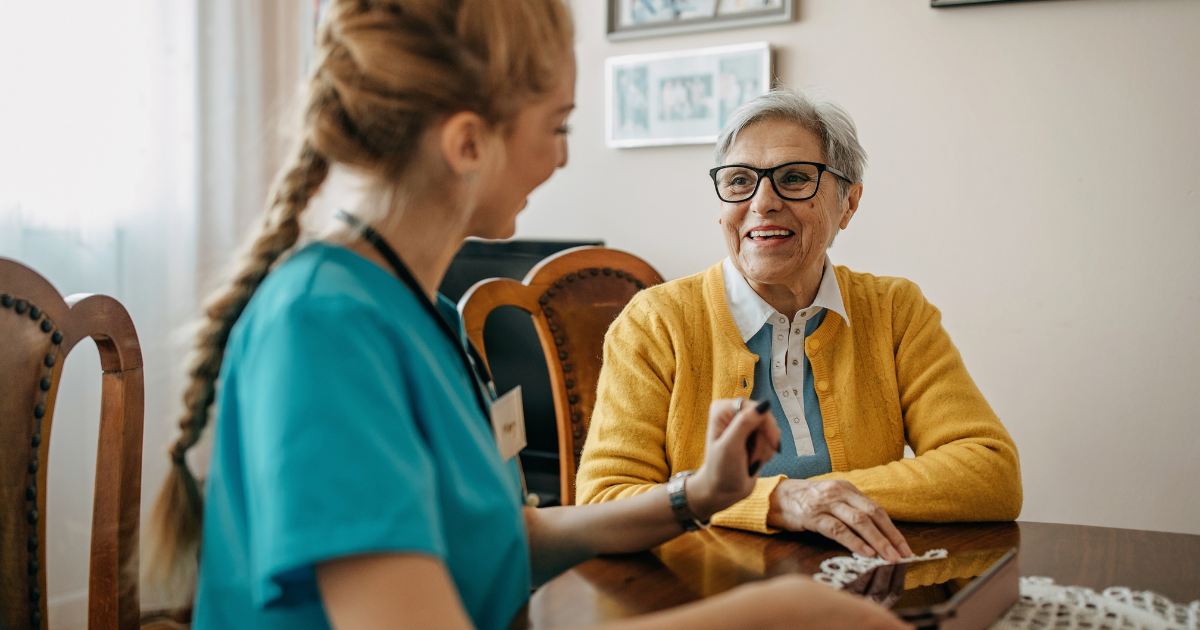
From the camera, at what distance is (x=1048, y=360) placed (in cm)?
216

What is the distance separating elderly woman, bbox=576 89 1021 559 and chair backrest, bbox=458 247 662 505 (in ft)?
0.58

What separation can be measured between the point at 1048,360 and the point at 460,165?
1966 mm

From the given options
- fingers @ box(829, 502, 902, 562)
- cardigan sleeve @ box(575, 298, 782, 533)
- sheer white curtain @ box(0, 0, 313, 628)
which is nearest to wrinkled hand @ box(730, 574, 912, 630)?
fingers @ box(829, 502, 902, 562)

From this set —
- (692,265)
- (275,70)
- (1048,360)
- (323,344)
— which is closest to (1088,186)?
(1048,360)

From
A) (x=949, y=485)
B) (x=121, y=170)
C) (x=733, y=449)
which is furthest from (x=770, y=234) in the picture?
(x=121, y=170)

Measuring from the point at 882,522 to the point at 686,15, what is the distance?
1.87 m

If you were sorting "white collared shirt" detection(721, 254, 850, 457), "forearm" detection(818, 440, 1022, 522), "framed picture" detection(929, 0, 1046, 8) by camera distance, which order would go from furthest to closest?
"framed picture" detection(929, 0, 1046, 8) < "white collared shirt" detection(721, 254, 850, 457) < "forearm" detection(818, 440, 1022, 522)

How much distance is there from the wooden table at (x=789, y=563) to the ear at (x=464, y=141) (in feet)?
1.36

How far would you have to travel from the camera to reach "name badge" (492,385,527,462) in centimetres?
84

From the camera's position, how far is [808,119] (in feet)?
5.08

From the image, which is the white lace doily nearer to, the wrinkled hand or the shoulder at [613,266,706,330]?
the wrinkled hand

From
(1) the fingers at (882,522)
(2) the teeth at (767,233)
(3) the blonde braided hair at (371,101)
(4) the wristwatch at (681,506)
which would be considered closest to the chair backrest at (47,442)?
(3) the blonde braided hair at (371,101)

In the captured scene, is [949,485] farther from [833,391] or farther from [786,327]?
[786,327]

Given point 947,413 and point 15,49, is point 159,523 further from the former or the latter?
point 15,49
